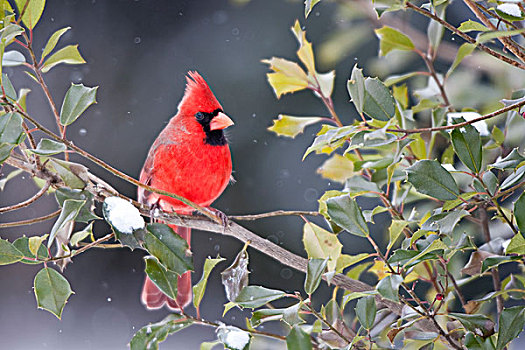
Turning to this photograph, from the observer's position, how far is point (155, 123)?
174 centimetres

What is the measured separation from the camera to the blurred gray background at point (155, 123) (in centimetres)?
178

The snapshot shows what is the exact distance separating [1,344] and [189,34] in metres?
1.30

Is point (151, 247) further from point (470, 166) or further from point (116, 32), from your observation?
point (116, 32)

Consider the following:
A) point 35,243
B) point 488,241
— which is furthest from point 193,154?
point 488,241

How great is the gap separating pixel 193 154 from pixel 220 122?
6 centimetres

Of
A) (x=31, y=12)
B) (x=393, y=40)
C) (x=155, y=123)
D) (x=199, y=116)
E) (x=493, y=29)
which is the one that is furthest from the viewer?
(x=155, y=123)

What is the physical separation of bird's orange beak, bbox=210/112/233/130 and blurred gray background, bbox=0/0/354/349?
2.88 feet

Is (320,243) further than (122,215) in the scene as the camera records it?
Yes

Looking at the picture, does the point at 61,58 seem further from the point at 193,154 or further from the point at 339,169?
the point at 339,169

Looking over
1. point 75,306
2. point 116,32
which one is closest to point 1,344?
point 75,306

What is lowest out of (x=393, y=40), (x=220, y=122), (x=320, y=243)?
(x=320, y=243)

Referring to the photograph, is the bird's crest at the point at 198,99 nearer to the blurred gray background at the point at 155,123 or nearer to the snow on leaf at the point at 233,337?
the snow on leaf at the point at 233,337

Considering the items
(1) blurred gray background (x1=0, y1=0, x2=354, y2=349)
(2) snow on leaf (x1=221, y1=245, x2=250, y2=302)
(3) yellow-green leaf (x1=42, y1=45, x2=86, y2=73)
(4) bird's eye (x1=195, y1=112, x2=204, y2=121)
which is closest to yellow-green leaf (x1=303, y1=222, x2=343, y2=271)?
(2) snow on leaf (x1=221, y1=245, x2=250, y2=302)

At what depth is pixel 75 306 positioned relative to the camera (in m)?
1.95
